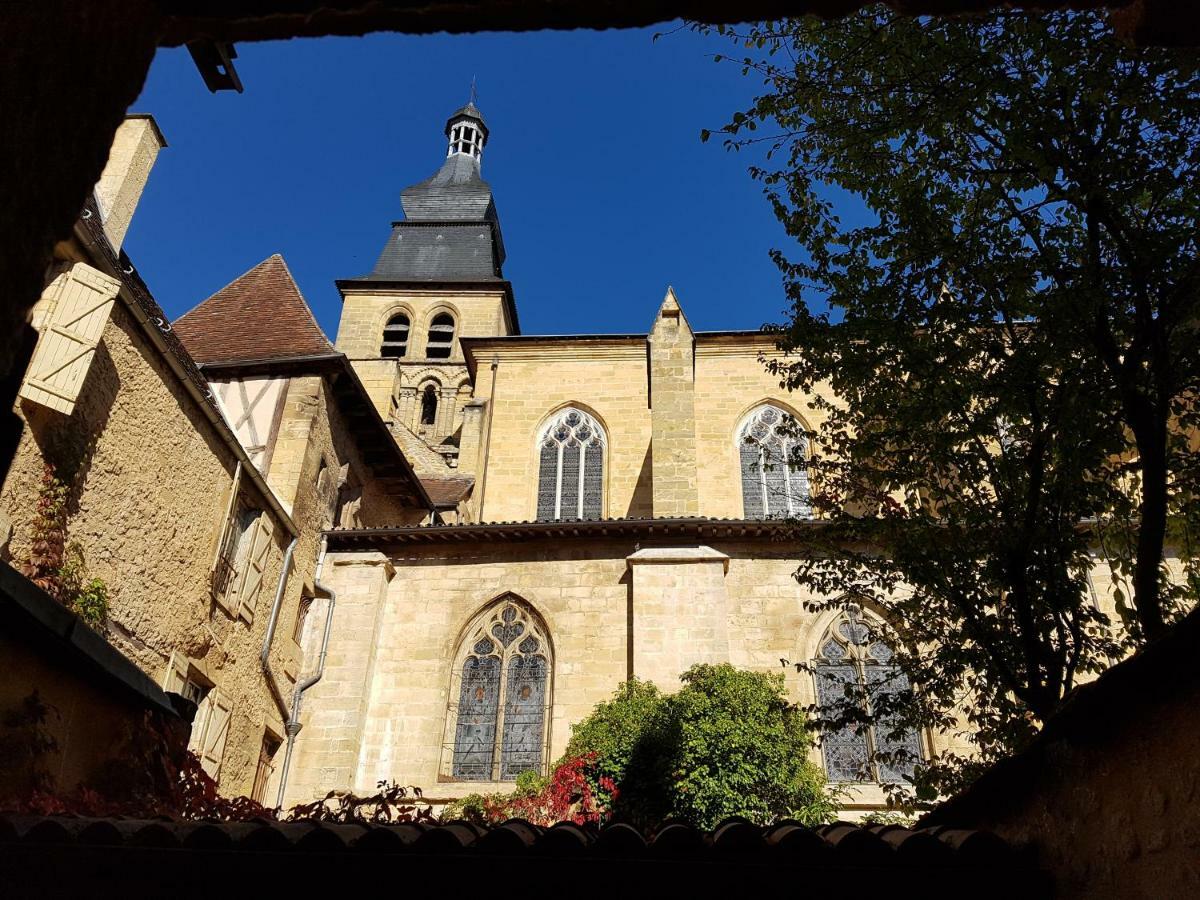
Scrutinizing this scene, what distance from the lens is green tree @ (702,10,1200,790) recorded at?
539cm

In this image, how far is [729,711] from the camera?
9.91 m

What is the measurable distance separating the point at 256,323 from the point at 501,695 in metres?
6.73

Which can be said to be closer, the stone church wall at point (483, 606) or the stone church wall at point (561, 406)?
the stone church wall at point (483, 606)

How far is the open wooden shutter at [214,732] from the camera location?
361 inches

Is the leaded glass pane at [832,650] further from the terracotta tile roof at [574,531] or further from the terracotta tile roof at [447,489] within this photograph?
the terracotta tile roof at [447,489]

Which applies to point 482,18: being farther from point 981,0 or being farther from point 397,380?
point 397,380

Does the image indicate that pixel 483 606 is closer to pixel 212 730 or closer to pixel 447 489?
pixel 212 730

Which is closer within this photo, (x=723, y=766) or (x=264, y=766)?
(x=723, y=766)

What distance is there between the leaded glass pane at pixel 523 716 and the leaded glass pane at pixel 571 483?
4.37 metres

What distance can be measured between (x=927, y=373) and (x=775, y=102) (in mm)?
2202

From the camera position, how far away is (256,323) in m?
14.0

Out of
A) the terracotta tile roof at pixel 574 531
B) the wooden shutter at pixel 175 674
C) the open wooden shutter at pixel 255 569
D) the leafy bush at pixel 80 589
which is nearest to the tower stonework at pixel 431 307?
the terracotta tile roof at pixel 574 531

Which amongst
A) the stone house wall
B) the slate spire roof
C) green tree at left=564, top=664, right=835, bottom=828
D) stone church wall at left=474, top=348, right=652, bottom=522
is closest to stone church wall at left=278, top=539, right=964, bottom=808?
green tree at left=564, top=664, right=835, bottom=828

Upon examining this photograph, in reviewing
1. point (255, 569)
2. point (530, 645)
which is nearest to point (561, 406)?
point (530, 645)
